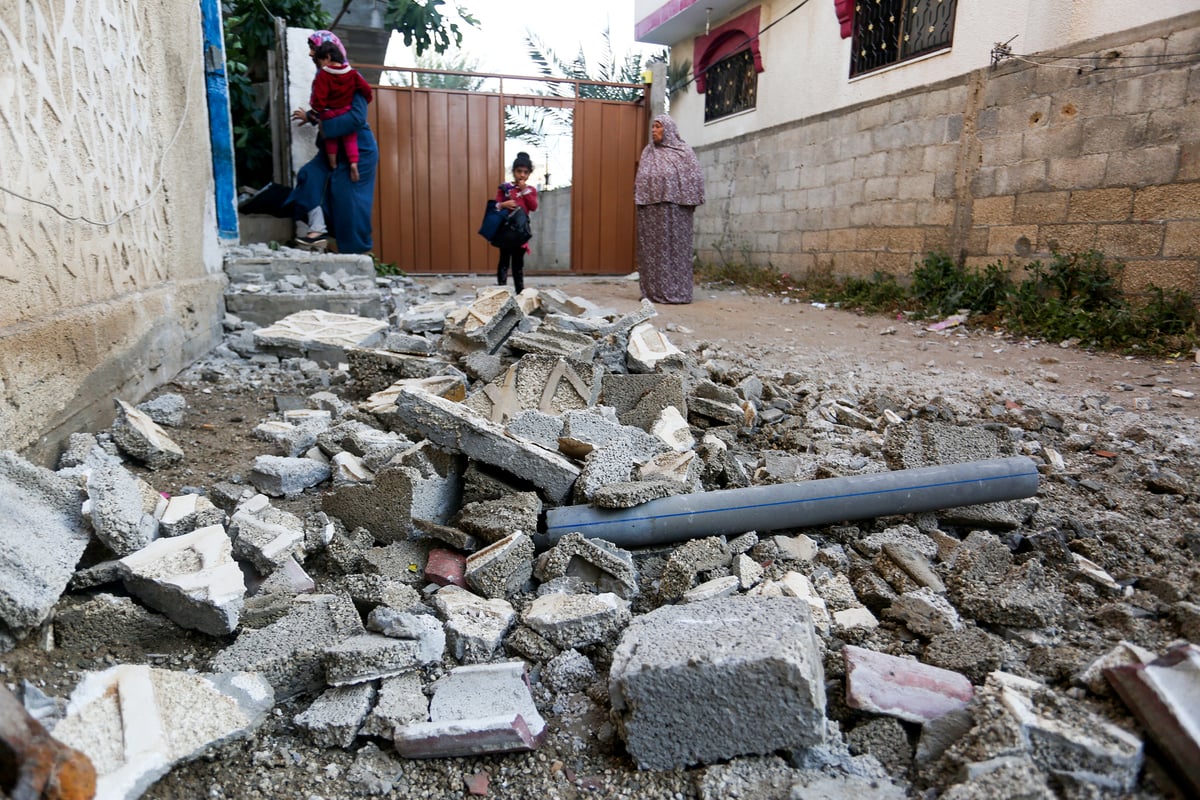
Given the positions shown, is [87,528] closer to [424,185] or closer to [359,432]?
[359,432]

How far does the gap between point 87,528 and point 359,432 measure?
3.34 feet

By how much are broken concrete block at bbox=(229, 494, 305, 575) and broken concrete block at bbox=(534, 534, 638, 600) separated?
2.19ft

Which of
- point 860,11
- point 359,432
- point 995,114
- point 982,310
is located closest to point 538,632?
point 359,432

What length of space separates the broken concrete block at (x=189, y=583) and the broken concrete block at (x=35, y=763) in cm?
76

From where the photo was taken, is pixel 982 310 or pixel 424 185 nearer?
pixel 982 310

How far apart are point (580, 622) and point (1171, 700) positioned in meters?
1.12

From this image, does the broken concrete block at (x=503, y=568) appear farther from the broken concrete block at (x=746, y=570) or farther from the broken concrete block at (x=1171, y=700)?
the broken concrete block at (x=1171, y=700)

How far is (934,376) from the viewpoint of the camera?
4520 mm

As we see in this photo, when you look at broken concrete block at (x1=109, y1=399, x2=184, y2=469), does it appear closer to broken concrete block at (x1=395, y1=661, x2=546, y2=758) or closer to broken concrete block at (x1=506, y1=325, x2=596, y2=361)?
broken concrete block at (x1=506, y1=325, x2=596, y2=361)

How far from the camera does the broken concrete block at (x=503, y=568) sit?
1.93 metres

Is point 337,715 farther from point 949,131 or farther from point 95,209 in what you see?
point 949,131

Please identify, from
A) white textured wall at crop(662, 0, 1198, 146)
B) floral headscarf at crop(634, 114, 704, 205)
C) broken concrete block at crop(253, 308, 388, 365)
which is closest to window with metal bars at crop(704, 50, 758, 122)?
white textured wall at crop(662, 0, 1198, 146)

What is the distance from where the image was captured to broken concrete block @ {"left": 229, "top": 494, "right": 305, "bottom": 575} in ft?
6.43

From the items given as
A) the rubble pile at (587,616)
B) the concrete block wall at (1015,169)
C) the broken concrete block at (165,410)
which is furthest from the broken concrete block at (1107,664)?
the concrete block wall at (1015,169)
